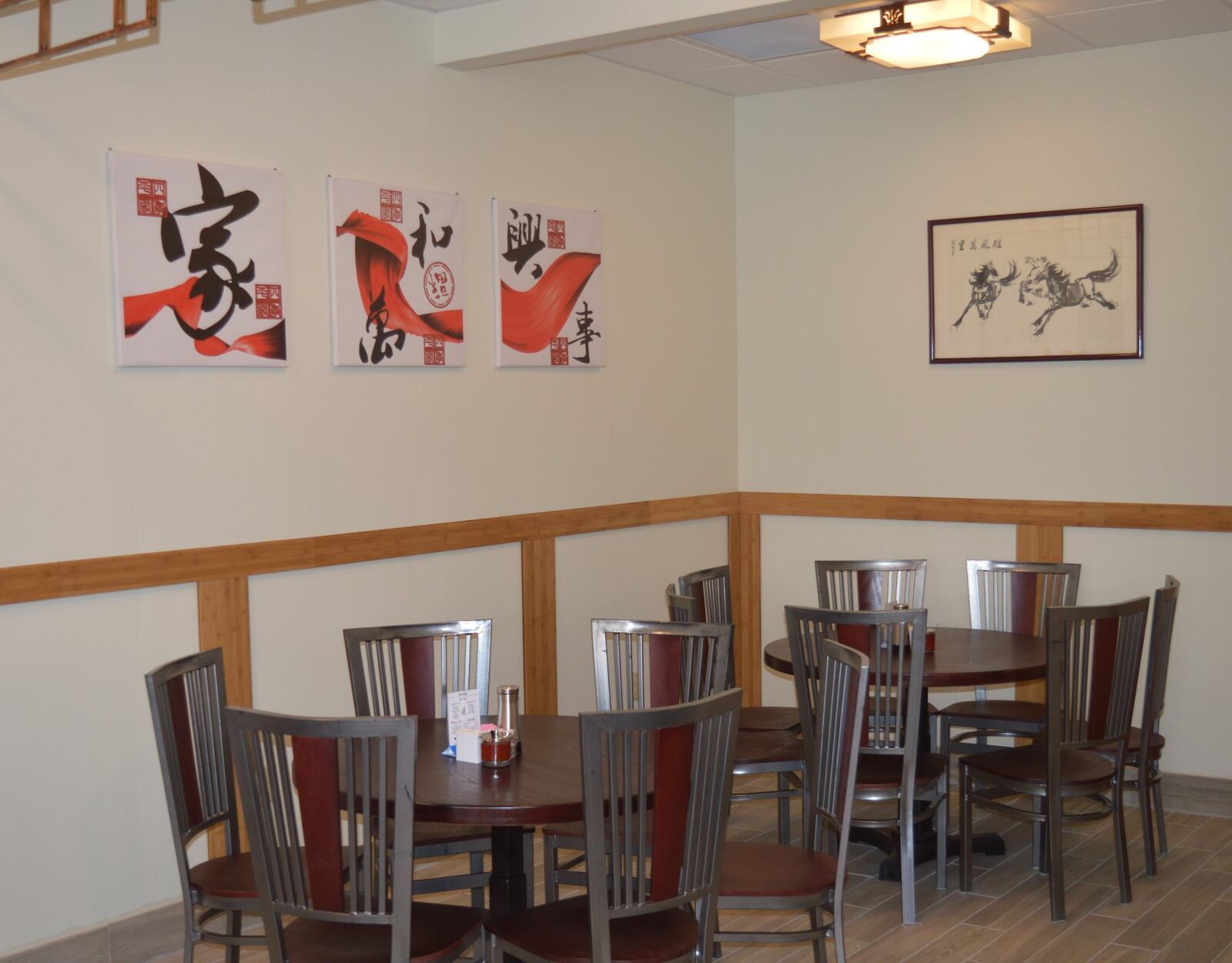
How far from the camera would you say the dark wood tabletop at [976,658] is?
175 inches

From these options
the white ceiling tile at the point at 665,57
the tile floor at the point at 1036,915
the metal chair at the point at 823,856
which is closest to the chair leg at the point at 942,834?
the tile floor at the point at 1036,915

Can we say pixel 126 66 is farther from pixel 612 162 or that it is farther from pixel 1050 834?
pixel 1050 834

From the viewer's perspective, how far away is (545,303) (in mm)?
5410

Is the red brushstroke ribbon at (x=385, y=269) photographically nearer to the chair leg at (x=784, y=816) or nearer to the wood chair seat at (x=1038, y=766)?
the chair leg at (x=784, y=816)

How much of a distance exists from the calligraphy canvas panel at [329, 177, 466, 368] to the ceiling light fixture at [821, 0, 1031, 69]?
1.52 m

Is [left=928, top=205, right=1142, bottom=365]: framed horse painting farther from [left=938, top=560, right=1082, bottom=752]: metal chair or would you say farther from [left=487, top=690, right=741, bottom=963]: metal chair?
[left=487, top=690, right=741, bottom=963]: metal chair

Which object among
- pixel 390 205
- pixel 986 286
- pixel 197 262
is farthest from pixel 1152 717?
pixel 197 262

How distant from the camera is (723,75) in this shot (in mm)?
6027

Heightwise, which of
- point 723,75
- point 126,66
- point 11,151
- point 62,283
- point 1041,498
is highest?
point 723,75

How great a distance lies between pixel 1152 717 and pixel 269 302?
3192mm

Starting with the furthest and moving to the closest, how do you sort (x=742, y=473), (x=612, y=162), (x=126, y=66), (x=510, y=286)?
(x=742, y=473) → (x=612, y=162) → (x=510, y=286) → (x=126, y=66)

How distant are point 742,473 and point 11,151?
12.2ft

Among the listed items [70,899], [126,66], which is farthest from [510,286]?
[70,899]

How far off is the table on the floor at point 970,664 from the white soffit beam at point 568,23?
7.00 feet
